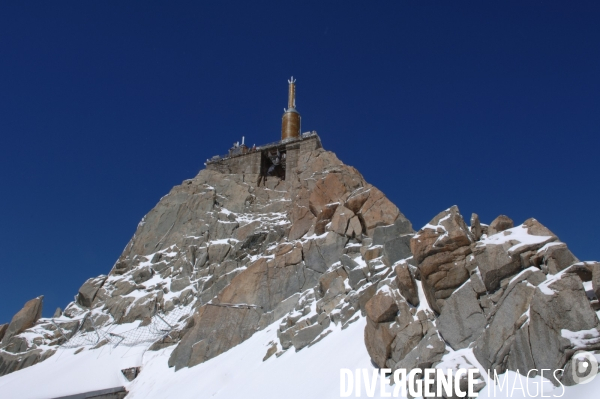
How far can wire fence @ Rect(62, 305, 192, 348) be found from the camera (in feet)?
115

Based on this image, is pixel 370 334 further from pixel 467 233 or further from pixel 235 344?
pixel 235 344

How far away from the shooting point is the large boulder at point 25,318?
39.1 m

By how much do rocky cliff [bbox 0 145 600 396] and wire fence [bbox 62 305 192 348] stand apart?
6.6 inches

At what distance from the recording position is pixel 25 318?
39.8 m

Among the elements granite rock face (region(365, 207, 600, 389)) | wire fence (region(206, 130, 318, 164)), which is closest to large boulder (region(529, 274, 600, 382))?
granite rock face (region(365, 207, 600, 389))

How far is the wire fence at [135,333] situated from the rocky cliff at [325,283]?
168mm

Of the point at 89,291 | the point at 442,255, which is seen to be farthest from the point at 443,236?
the point at 89,291

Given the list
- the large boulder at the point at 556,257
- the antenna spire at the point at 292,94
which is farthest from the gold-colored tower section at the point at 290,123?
the large boulder at the point at 556,257

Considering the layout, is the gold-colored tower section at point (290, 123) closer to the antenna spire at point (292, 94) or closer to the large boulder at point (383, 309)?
the antenna spire at point (292, 94)

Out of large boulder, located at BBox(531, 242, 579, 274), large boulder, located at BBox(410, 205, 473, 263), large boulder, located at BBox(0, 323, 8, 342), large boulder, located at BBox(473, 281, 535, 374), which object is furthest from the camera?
large boulder, located at BBox(0, 323, 8, 342)

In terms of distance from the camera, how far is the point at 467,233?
773 inches

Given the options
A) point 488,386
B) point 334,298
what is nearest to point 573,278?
point 488,386

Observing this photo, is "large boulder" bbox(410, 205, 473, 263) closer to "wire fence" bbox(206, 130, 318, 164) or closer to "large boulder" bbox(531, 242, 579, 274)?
"large boulder" bbox(531, 242, 579, 274)

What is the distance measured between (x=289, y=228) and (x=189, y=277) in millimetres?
9290
